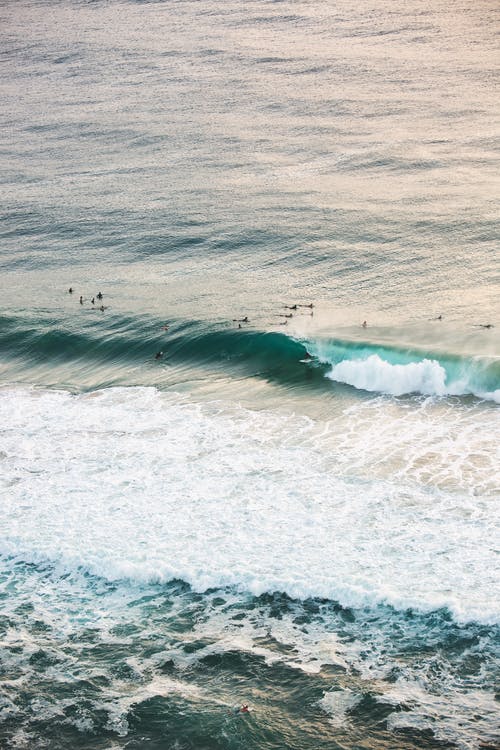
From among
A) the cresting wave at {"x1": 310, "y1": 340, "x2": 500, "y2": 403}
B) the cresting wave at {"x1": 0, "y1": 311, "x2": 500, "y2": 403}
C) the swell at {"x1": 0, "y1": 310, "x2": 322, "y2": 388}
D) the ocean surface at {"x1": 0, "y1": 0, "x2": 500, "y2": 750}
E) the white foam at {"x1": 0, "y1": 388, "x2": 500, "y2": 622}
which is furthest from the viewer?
the swell at {"x1": 0, "y1": 310, "x2": 322, "y2": 388}

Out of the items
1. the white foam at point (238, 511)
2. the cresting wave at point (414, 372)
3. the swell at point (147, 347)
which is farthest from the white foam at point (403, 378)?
the white foam at point (238, 511)

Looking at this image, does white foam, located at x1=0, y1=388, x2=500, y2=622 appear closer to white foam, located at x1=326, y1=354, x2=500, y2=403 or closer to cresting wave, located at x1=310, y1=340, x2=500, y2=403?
white foam, located at x1=326, y1=354, x2=500, y2=403

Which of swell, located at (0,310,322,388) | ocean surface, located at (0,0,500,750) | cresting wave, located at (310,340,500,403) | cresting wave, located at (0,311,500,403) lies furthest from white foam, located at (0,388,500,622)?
swell, located at (0,310,322,388)

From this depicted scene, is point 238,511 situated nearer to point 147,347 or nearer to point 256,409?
point 256,409

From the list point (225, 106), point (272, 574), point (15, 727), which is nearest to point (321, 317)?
point (272, 574)

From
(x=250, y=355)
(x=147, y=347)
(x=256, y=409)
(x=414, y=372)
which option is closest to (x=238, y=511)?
(x=256, y=409)

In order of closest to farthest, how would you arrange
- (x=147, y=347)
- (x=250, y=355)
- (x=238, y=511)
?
(x=238, y=511)
(x=250, y=355)
(x=147, y=347)
